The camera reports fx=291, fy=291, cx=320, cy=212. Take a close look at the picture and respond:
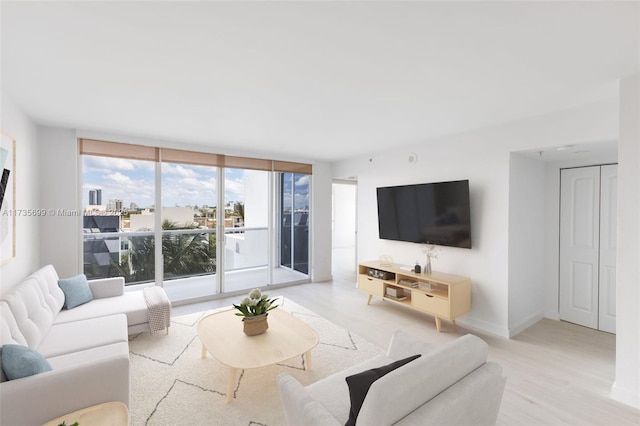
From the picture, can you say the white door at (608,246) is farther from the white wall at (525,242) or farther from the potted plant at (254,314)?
the potted plant at (254,314)

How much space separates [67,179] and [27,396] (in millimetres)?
2992

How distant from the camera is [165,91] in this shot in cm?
248

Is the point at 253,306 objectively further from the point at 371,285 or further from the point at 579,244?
the point at 579,244

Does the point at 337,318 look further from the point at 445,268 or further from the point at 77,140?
the point at 77,140

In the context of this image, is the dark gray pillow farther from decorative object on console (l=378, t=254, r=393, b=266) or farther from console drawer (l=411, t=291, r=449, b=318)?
decorative object on console (l=378, t=254, r=393, b=266)

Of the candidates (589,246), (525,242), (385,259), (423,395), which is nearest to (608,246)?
(589,246)

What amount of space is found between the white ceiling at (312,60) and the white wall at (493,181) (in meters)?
0.24

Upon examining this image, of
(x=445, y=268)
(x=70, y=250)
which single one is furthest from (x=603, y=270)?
(x=70, y=250)

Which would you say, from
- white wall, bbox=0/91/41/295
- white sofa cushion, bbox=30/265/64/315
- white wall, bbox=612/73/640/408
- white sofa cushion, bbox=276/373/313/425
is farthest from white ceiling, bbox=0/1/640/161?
white sofa cushion, bbox=276/373/313/425

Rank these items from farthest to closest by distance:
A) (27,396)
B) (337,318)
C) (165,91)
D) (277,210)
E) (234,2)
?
1. (277,210)
2. (337,318)
3. (165,91)
4. (27,396)
5. (234,2)

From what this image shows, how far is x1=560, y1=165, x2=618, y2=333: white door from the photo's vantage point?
355cm

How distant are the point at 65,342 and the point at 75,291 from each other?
1.02m

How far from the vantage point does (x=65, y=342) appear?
229 cm

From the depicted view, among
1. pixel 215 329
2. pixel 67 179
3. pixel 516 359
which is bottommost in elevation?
pixel 516 359
